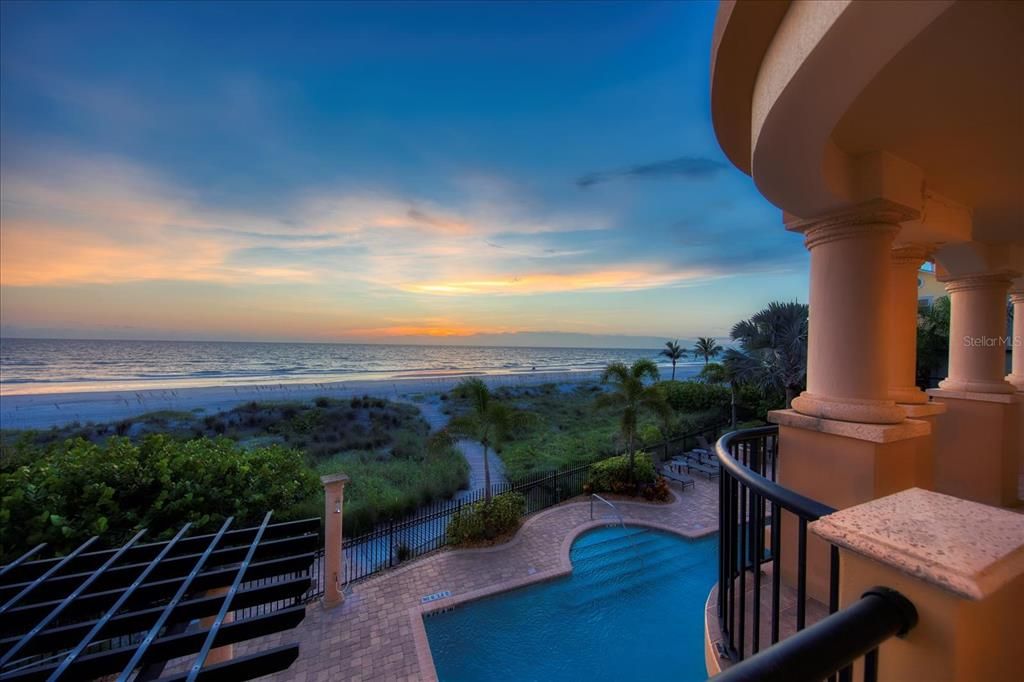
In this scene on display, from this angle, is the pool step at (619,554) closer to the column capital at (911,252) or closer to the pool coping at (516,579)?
the pool coping at (516,579)

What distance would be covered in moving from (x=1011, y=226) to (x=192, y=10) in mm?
11767

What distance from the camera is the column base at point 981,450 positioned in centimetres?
415

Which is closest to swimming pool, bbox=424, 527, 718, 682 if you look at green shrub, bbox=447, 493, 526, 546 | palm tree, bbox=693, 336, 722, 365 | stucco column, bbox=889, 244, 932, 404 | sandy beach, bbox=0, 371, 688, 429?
green shrub, bbox=447, 493, 526, 546

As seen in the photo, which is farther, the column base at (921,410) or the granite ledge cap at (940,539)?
the column base at (921,410)

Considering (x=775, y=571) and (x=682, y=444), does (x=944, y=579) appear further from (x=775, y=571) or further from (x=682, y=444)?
(x=682, y=444)

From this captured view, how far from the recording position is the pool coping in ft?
20.0

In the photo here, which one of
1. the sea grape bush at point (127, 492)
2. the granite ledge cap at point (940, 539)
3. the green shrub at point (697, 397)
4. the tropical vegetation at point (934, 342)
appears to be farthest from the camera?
the green shrub at point (697, 397)

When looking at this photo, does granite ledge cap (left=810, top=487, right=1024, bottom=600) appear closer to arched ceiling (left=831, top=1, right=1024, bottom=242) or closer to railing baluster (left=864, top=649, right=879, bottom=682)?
railing baluster (left=864, top=649, right=879, bottom=682)

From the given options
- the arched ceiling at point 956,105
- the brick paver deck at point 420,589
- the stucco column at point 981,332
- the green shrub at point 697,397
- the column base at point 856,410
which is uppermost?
the arched ceiling at point 956,105

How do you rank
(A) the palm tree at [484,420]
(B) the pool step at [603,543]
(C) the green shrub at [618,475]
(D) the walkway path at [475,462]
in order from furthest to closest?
(D) the walkway path at [475,462], (C) the green shrub at [618,475], (A) the palm tree at [484,420], (B) the pool step at [603,543]

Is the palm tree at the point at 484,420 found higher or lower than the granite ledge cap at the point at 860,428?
lower

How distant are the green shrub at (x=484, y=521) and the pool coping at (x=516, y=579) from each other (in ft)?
1.02

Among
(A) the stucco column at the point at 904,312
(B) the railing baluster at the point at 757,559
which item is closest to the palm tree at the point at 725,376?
(A) the stucco column at the point at 904,312

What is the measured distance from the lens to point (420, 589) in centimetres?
771
